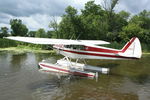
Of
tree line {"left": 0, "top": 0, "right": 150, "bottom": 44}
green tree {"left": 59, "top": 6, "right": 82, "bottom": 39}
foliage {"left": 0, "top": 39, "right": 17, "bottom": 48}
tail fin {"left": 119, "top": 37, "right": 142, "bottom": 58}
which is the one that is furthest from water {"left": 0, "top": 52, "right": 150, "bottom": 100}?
foliage {"left": 0, "top": 39, "right": 17, "bottom": 48}

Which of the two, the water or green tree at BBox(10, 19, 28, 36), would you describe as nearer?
the water

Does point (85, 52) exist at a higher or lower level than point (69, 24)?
lower

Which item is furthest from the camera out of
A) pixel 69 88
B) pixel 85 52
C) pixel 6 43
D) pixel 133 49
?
pixel 6 43

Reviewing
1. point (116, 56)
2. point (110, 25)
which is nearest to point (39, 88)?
point (116, 56)

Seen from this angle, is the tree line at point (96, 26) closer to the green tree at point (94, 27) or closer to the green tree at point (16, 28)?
the green tree at point (94, 27)

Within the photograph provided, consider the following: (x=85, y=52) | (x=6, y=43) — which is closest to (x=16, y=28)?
(x=6, y=43)

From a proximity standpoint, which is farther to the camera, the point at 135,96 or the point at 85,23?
the point at 85,23

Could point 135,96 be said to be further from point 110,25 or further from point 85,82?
point 110,25

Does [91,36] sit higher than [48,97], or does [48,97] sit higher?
[91,36]

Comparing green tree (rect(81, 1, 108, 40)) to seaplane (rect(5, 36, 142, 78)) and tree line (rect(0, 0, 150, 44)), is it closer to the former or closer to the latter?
tree line (rect(0, 0, 150, 44))

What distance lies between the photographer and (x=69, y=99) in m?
6.17

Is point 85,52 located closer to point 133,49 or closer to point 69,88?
point 133,49

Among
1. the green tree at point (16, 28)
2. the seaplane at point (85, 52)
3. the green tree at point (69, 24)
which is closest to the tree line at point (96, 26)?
the green tree at point (69, 24)

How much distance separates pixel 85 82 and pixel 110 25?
3166cm
